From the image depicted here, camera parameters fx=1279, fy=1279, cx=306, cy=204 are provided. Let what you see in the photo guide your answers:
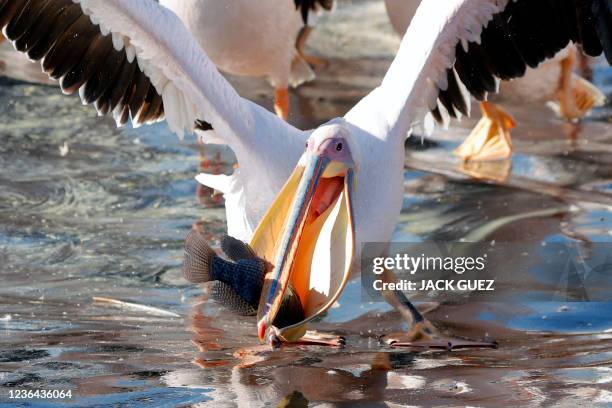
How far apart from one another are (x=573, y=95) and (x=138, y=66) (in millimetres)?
3590

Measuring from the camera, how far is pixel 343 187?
4.92 meters

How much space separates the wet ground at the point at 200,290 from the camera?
4.20m

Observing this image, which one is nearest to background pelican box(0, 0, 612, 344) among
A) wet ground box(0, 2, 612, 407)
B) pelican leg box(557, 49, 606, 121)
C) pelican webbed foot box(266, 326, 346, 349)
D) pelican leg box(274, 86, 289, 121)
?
pelican webbed foot box(266, 326, 346, 349)

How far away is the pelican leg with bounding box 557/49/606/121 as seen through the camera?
8.05 metres

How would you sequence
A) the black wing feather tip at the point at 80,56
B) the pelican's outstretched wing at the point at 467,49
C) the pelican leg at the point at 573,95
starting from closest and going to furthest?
the pelican's outstretched wing at the point at 467,49 → the black wing feather tip at the point at 80,56 → the pelican leg at the point at 573,95

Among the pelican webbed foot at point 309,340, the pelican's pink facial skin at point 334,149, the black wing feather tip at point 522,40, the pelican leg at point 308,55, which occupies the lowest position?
the pelican webbed foot at point 309,340

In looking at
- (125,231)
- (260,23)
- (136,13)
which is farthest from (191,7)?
(136,13)

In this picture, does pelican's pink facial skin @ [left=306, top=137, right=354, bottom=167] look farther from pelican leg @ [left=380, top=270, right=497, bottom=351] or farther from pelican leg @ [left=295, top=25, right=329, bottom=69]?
pelican leg @ [left=295, top=25, right=329, bottom=69]

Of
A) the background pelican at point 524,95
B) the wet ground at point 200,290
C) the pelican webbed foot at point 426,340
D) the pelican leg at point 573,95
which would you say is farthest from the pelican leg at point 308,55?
the pelican webbed foot at point 426,340

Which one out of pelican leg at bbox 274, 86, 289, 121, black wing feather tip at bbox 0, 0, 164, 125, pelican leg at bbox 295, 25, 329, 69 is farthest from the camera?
pelican leg at bbox 295, 25, 329, 69

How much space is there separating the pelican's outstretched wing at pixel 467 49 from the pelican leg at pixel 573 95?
7.74 ft

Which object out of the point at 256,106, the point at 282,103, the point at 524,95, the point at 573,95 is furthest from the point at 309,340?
the point at 573,95

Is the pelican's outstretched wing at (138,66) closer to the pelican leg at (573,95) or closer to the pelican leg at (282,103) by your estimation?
the pelican leg at (282,103)

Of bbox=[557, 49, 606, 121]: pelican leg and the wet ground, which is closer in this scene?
the wet ground
